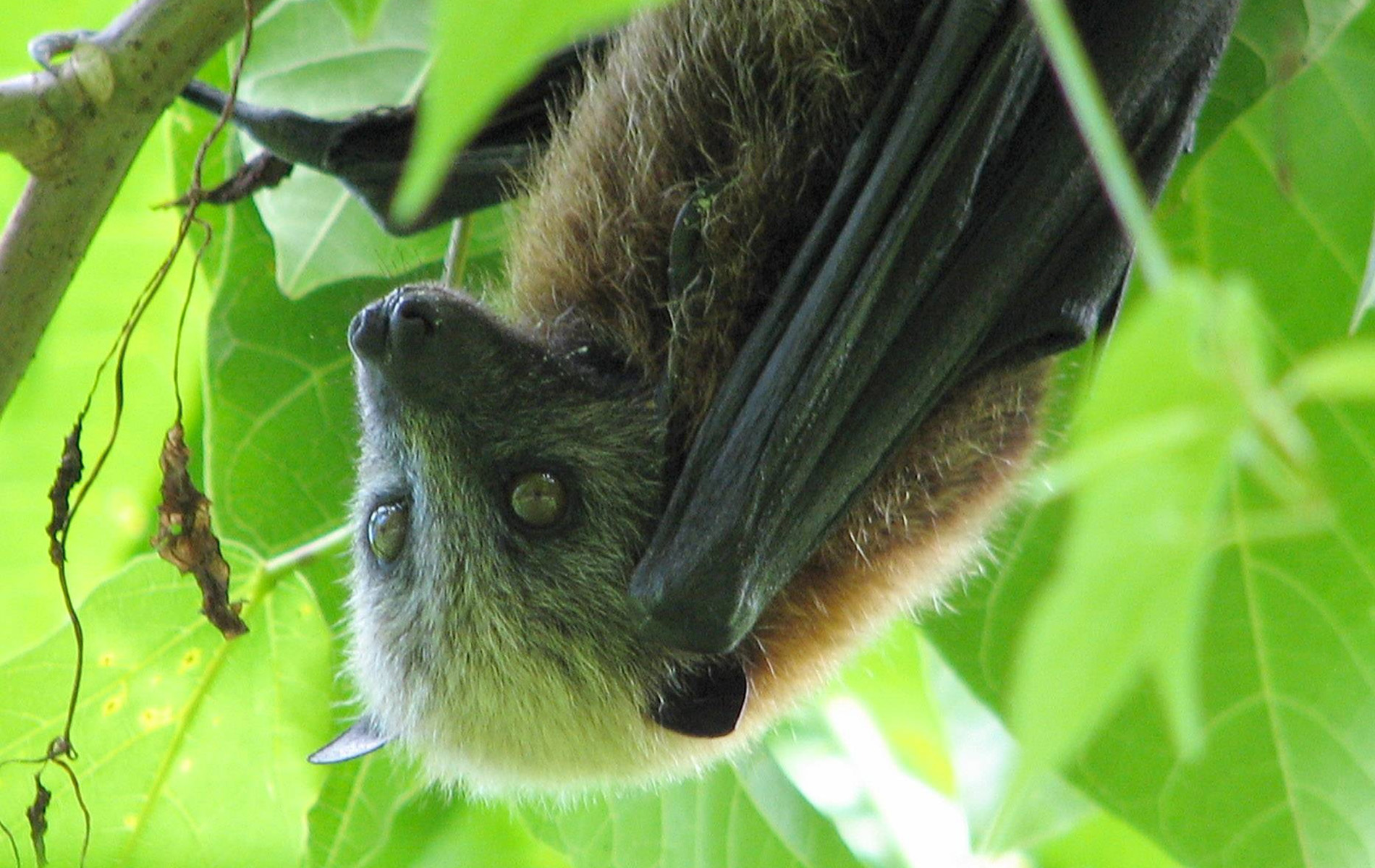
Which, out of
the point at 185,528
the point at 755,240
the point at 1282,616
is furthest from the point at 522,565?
the point at 1282,616

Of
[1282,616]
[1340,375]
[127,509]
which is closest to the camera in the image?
[1340,375]

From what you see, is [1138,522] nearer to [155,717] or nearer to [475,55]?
[475,55]

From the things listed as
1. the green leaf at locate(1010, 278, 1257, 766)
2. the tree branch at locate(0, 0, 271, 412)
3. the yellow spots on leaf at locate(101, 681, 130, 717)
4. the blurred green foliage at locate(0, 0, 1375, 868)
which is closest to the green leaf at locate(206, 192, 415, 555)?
the blurred green foliage at locate(0, 0, 1375, 868)

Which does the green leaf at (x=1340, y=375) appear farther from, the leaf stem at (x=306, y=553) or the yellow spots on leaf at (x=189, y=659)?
the yellow spots on leaf at (x=189, y=659)

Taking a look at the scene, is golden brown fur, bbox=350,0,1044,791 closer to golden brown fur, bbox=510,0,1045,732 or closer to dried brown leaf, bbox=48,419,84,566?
golden brown fur, bbox=510,0,1045,732

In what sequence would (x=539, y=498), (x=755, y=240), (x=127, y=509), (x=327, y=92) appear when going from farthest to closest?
(x=127, y=509), (x=327, y=92), (x=539, y=498), (x=755, y=240)

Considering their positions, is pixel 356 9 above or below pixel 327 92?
above

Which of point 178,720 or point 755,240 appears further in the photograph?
point 178,720
